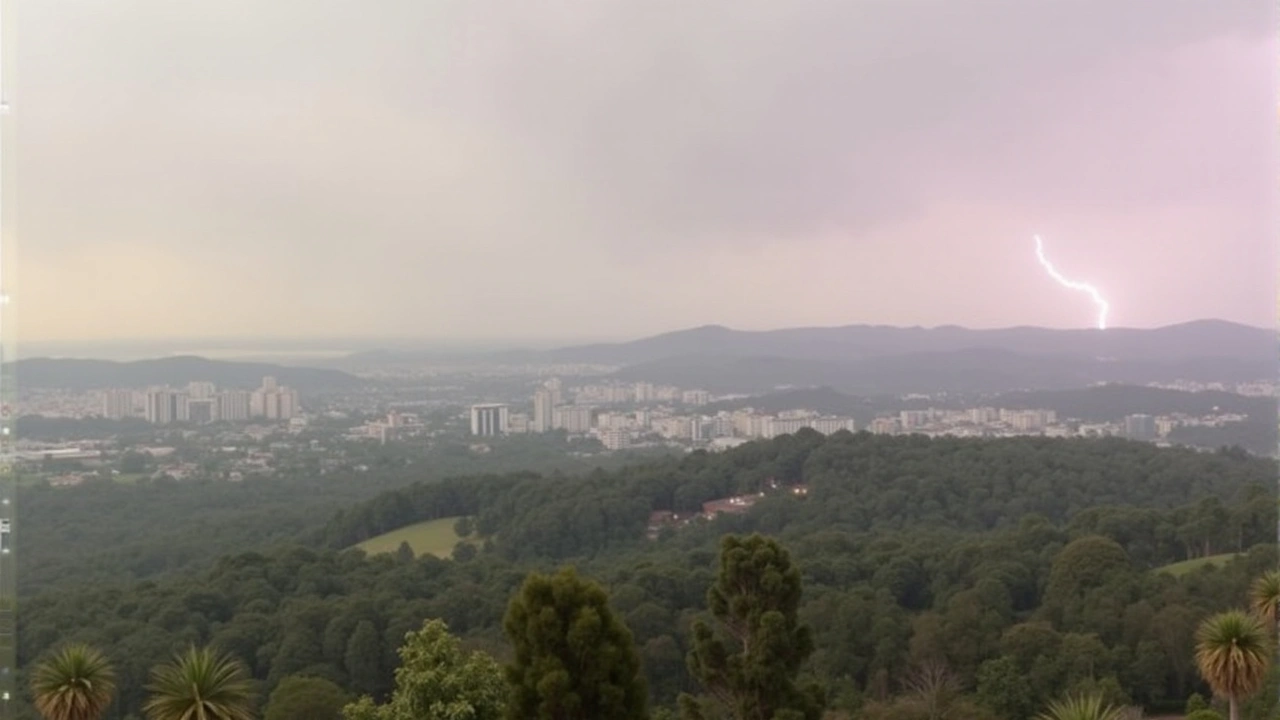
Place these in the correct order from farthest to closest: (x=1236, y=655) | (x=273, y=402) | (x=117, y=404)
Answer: (x=273, y=402), (x=117, y=404), (x=1236, y=655)

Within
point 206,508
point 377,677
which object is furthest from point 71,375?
point 377,677

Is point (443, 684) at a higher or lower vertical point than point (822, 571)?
higher

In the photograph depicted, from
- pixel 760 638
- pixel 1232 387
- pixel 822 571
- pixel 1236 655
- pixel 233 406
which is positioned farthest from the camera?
pixel 1232 387

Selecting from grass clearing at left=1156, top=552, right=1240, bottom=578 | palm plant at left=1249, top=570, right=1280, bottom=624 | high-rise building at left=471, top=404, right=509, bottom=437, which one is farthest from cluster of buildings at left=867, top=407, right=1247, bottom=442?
palm plant at left=1249, top=570, right=1280, bottom=624

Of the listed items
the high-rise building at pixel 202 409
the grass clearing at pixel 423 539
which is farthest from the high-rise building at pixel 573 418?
the grass clearing at pixel 423 539

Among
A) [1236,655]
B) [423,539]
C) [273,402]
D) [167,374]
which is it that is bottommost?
[423,539]

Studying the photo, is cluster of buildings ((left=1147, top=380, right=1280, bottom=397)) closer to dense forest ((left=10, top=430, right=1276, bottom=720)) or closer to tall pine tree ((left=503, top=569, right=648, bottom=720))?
dense forest ((left=10, top=430, right=1276, bottom=720))

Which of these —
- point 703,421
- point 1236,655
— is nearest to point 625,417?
point 703,421

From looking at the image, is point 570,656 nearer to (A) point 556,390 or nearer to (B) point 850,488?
(B) point 850,488
